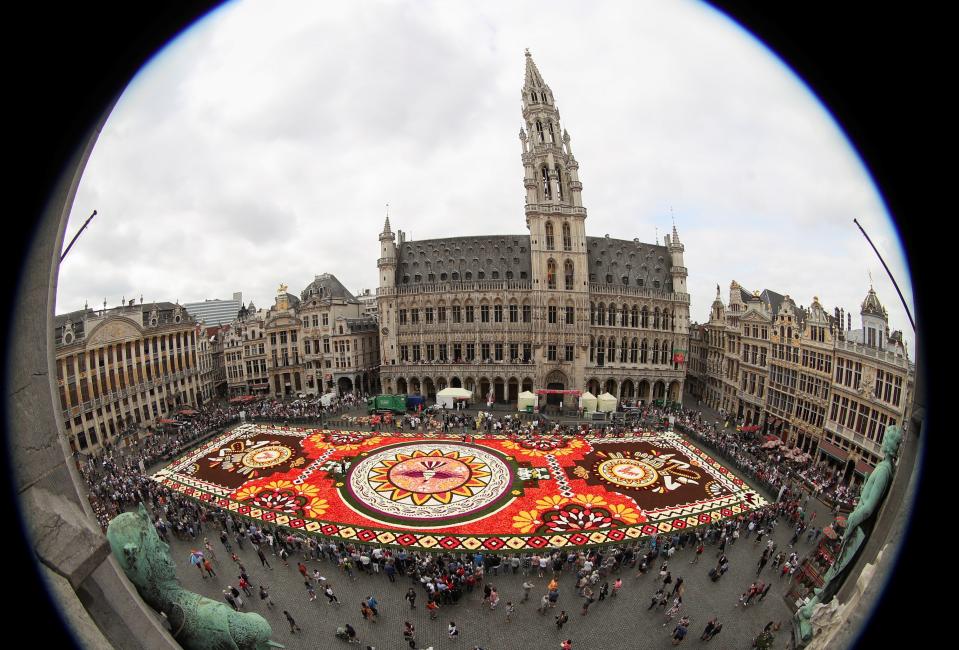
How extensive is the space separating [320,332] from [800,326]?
2182 inches

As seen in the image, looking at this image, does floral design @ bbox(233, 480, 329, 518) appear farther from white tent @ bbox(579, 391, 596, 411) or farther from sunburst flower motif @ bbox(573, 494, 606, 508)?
white tent @ bbox(579, 391, 596, 411)

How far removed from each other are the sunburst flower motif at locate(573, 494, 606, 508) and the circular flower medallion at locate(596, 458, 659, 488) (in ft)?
8.78

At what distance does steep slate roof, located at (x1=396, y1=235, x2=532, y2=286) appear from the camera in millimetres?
50938

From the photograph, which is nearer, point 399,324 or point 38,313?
point 38,313

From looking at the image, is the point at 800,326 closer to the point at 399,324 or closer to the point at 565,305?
the point at 565,305

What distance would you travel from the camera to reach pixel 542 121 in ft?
165

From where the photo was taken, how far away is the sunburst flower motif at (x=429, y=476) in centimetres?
2500

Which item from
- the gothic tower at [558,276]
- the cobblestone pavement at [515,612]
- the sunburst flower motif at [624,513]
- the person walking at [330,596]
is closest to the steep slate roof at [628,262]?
the gothic tower at [558,276]

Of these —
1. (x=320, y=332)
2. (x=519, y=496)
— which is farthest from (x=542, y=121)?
(x=519, y=496)

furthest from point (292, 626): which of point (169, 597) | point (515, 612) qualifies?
point (169, 597)

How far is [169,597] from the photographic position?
6113 millimetres

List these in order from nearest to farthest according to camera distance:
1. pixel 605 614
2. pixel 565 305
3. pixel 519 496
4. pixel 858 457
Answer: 1. pixel 605 614
2. pixel 519 496
3. pixel 858 457
4. pixel 565 305

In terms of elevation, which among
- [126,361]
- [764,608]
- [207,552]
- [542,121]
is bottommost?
[764,608]

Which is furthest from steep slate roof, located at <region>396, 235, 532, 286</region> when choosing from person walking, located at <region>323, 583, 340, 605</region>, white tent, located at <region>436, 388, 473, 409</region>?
person walking, located at <region>323, 583, 340, 605</region>
